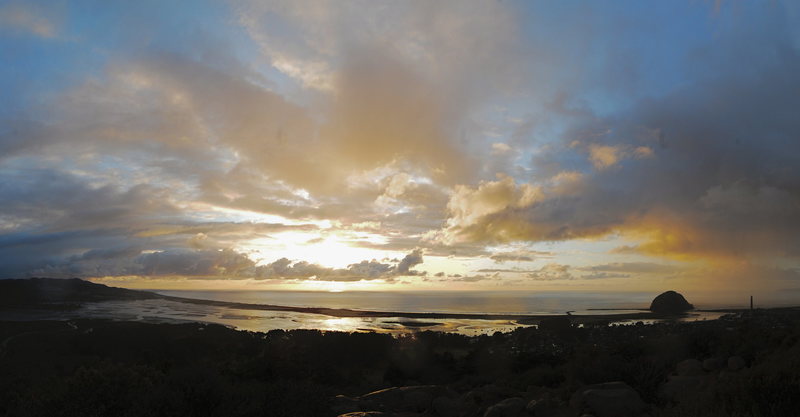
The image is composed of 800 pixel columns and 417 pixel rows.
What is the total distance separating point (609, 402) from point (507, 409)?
2466 mm

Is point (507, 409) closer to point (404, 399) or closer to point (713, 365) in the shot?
point (404, 399)

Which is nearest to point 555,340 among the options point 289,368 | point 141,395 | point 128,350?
point 289,368

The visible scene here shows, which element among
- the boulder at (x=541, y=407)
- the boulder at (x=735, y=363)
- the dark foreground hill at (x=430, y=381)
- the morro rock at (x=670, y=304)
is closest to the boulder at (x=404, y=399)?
the dark foreground hill at (x=430, y=381)

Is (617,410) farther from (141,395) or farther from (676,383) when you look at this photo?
(141,395)

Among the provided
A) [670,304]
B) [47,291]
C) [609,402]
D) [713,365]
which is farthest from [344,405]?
[47,291]

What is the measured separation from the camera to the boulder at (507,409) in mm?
11188

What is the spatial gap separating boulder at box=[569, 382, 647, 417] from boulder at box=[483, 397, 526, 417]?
1.30m

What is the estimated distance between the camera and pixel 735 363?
15391 mm

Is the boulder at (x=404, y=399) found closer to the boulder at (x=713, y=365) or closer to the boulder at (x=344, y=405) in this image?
the boulder at (x=344, y=405)

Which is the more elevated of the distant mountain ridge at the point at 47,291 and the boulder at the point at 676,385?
the boulder at the point at 676,385

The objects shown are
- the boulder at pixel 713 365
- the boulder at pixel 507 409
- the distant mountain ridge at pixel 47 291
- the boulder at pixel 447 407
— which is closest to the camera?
the boulder at pixel 507 409

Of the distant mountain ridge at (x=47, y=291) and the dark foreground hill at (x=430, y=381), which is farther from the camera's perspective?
the distant mountain ridge at (x=47, y=291)

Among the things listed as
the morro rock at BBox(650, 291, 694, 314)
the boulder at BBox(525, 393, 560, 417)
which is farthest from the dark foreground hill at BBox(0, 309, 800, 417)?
the morro rock at BBox(650, 291, 694, 314)

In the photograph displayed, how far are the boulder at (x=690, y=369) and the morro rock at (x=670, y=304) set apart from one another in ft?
207
